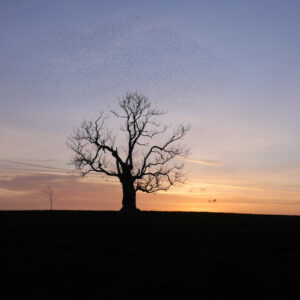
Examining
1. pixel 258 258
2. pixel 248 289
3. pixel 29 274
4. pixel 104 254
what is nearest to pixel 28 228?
pixel 104 254

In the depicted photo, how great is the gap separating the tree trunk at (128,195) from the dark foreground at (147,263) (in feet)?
46.2

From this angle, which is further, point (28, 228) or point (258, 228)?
point (258, 228)

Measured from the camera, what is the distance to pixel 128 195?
34625 mm

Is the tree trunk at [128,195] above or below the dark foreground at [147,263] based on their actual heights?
above

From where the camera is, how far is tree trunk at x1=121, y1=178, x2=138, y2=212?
113ft

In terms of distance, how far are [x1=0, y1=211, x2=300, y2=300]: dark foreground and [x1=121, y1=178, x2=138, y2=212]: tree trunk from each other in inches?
555

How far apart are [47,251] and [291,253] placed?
28.8ft

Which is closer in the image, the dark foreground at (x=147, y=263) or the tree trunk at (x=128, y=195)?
the dark foreground at (x=147, y=263)

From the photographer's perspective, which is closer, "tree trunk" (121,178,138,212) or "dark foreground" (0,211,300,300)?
"dark foreground" (0,211,300,300)

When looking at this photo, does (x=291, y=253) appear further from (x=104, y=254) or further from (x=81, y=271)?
(x=81, y=271)

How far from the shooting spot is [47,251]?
13727mm

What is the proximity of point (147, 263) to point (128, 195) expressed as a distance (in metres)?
22.8

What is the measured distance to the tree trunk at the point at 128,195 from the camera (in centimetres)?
3438

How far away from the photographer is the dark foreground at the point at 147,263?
30.0ft
